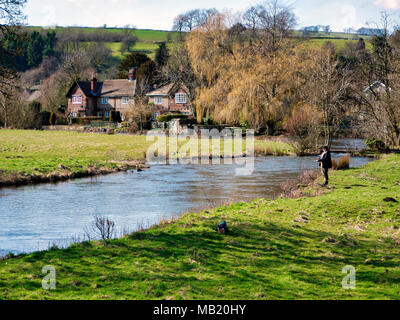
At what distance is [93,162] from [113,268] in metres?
23.8

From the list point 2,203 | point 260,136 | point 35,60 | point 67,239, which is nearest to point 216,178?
point 2,203

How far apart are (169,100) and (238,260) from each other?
240 ft

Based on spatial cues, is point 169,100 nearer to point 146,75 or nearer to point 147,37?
point 146,75

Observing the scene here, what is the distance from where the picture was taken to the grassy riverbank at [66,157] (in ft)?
87.3

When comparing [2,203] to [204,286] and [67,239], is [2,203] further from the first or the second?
[204,286]

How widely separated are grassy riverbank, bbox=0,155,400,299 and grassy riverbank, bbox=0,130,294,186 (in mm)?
14856

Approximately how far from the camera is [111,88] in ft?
295

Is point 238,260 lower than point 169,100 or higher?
lower

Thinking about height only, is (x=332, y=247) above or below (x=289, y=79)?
below

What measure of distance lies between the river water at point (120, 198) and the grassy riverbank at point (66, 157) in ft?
5.54

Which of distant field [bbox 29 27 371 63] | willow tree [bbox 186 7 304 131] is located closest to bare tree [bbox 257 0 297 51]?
willow tree [bbox 186 7 304 131]

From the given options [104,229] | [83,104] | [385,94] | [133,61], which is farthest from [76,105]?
[104,229]

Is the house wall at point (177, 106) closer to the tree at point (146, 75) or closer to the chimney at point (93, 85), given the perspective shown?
the tree at point (146, 75)

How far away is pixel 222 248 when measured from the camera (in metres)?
10.9
